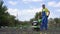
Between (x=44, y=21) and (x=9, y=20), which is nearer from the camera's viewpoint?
(x=44, y=21)

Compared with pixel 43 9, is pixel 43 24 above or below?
below

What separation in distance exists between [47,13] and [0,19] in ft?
138

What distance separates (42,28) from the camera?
12.1m

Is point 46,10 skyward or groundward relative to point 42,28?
skyward

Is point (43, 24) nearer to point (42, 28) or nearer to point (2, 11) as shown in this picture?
point (42, 28)

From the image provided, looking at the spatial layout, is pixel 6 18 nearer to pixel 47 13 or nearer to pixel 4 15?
pixel 4 15

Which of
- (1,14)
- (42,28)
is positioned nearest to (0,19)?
(1,14)

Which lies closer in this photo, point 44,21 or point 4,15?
→ point 44,21

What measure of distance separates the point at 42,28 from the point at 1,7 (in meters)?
43.4

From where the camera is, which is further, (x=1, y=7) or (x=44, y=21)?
(x=1, y=7)

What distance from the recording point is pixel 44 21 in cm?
1184

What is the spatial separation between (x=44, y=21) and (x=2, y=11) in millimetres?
44516

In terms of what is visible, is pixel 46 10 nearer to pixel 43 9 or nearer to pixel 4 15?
pixel 43 9

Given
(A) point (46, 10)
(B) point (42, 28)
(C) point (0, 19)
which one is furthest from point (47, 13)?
(C) point (0, 19)
